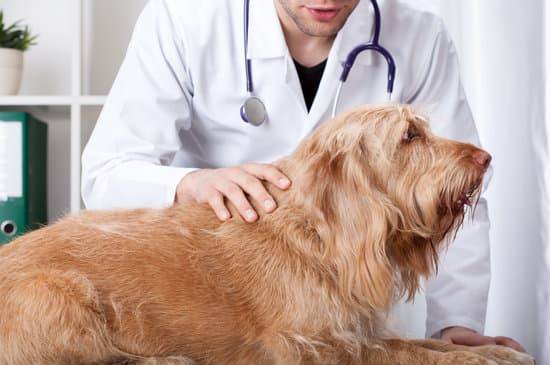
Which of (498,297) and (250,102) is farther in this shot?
(498,297)

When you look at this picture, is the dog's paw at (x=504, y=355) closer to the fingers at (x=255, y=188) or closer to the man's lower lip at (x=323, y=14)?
the fingers at (x=255, y=188)

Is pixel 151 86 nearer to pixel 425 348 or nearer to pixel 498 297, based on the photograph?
pixel 425 348

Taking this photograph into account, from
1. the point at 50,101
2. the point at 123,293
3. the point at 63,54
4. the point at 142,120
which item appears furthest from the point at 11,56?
the point at 123,293

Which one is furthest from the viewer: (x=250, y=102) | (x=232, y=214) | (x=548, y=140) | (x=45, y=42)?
(x=45, y=42)

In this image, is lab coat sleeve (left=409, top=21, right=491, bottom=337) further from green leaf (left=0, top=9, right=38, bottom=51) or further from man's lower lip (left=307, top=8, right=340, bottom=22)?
green leaf (left=0, top=9, right=38, bottom=51)

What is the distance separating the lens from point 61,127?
348 centimetres

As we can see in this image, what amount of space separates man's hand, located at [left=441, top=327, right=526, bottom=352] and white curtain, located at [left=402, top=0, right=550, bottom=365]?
0.10 meters

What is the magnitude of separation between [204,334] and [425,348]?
1.30 feet

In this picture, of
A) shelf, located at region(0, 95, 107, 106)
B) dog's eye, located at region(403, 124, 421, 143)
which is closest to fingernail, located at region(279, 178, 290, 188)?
dog's eye, located at region(403, 124, 421, 143)

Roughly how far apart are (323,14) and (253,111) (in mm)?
291

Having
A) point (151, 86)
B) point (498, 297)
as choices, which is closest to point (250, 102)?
point (151, 86)

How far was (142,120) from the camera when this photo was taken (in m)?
1.99

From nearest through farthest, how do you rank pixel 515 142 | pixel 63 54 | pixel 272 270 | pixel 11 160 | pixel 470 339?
pixel 272 270 → pixel 470 339 → pixel 515 142 → pixel 11 160 → pixel 63 54

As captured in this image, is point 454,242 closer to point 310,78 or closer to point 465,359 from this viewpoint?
point 310,78
